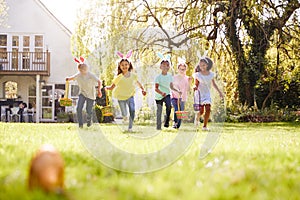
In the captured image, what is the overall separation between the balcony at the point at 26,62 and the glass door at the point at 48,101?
1503 millimetres

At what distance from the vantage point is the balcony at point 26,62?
70.8ft

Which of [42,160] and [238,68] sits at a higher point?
[238,68]

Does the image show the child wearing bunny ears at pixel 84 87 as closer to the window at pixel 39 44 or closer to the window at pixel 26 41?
the window at pixel 39 44

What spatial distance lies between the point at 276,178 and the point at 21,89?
2150cm

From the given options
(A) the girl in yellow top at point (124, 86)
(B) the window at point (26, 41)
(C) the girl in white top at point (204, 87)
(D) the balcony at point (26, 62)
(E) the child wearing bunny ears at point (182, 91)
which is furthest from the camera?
(B) the window at point (26, 41)

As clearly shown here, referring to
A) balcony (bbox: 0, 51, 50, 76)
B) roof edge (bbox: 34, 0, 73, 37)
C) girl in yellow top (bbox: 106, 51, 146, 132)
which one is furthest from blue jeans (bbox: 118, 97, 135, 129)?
roof edge (bbox: 34, 0, 73, 37)

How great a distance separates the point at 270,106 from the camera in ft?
63.9

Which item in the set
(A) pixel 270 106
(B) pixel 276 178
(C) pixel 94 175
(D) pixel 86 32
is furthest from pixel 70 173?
(A) pixel 270 106

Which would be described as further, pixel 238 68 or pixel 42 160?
pixel 238 68

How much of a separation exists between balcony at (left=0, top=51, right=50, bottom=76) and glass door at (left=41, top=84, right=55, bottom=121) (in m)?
1.50

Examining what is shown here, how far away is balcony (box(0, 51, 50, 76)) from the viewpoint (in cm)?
2159

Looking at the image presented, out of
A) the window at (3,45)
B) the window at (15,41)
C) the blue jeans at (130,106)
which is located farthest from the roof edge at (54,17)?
the blue jeans at (130,106)

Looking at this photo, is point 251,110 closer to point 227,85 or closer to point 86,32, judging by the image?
point 227,85

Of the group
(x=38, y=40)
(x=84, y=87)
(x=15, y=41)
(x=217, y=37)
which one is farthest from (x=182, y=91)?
(x=15, y=41)
